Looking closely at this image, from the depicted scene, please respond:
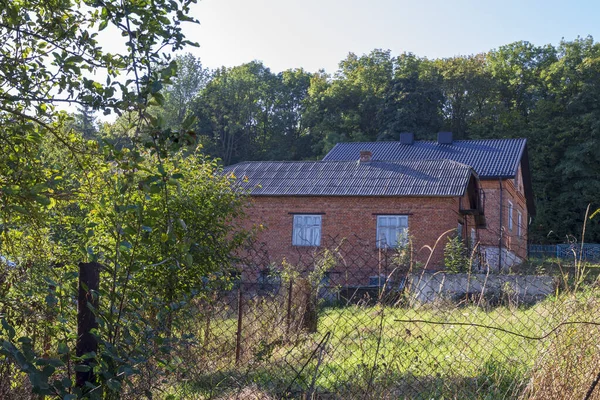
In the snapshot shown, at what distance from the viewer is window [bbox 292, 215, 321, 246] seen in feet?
78.0

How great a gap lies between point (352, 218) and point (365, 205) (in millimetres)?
636

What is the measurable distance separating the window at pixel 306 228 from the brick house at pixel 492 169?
530cm

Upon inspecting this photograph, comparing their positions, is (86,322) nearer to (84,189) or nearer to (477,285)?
(84,189)

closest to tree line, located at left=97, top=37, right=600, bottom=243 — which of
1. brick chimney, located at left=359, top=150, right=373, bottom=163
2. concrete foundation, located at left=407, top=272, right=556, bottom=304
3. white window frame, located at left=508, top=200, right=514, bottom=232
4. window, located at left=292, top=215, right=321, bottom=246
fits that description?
white window frame, located at left=508, top=200, right=514, bottom=232

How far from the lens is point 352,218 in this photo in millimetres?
23359

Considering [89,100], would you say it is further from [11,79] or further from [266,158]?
[266,158]

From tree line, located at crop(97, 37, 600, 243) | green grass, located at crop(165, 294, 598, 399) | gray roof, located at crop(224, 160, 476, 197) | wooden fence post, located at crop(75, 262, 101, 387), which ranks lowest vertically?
green grass, located at crop(165, 294, 598, 399)

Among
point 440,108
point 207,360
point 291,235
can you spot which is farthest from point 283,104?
point 207,360

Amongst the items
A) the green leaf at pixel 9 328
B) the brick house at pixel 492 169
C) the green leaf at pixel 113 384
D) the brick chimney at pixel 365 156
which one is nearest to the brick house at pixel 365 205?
the brick chimney at pixel 365 156

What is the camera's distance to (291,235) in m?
24.0

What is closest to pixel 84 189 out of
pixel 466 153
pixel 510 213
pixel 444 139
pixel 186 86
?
pixel 510 213

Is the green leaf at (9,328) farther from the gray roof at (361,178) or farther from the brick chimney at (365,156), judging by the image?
the brick chimney at (365,156)

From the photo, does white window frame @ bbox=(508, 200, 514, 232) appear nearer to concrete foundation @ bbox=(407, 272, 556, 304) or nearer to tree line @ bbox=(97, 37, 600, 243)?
tree line @ bbox=(97, 37, 600, 243)

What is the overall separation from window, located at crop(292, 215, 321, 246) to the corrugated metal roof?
344 inches
